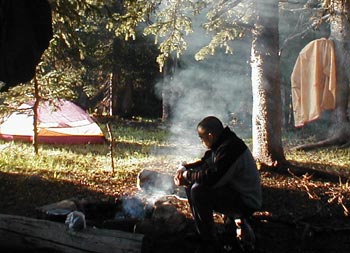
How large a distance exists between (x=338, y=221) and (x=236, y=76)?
13.2m

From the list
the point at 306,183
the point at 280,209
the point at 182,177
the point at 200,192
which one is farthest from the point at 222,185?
the point at 306,183

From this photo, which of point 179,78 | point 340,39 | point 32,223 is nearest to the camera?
point 32,223

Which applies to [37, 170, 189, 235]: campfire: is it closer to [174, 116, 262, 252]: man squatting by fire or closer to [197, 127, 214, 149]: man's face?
[174, 116, 262, 252]: man squatting by fire

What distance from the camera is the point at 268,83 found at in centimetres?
700

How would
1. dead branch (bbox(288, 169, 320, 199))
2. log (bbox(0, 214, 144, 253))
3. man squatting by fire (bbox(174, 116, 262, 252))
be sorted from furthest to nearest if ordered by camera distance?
dead branch (bbox(288, 169, 320, 199)), man squatting by fire (bbox(174, 116, 262, 252)), log (bbox(0, 214, 144, 253))

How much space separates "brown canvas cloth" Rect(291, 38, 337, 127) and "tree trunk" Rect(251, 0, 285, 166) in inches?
97.8

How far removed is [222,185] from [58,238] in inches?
54.7

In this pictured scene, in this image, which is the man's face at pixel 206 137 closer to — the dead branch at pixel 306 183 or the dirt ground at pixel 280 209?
the dirt ground at pixel 280 209

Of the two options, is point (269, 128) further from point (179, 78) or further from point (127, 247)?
point (179, 78)

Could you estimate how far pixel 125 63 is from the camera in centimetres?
1596

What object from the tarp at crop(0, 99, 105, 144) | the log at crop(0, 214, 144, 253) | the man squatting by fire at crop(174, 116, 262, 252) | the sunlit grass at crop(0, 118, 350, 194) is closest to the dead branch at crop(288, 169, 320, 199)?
the sunlit grass at crop(0, 118, 350, 194)

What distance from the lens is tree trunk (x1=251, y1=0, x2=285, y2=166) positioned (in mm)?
7004

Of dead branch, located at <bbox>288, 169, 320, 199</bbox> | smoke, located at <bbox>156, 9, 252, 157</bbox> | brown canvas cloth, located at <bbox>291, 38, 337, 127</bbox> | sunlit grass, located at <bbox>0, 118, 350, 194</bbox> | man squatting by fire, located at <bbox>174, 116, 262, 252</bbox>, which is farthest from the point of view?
smoke, located at <bbox>156, 9, 252, 157</bbox>

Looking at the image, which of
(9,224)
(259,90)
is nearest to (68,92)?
(259,90)
